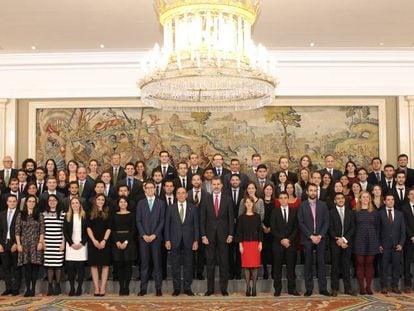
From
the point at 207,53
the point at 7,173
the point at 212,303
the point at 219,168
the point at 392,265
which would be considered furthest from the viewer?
the point at 7,173

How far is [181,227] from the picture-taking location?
9234mm

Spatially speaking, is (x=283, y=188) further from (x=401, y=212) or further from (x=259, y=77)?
(x=259, y=77)

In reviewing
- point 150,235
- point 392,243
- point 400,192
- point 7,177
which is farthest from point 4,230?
point 400,192

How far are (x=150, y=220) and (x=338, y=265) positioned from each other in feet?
10.3

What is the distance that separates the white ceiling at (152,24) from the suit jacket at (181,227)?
3294 millimetres

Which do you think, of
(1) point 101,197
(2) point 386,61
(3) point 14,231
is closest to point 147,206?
(1) point 101,197

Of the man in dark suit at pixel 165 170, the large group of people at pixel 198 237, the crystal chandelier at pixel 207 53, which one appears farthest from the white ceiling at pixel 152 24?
the large group of people at pixel 198 237

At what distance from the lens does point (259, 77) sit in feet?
23.0

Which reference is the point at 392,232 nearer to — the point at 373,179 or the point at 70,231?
the point at 373,179

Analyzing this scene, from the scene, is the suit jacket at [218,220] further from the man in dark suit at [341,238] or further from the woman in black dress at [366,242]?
the woman in black dress at [366,242]

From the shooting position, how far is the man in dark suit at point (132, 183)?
389 inches

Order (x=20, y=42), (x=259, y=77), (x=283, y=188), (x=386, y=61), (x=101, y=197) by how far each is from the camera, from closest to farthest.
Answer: (x=259, y=77)
(x=101, y=197)
(x=283, y=188)
(x=20, y=42)
(x=386, y=61)

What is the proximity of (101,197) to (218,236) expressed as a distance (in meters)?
1.98

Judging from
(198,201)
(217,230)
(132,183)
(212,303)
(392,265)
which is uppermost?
(132,183)
